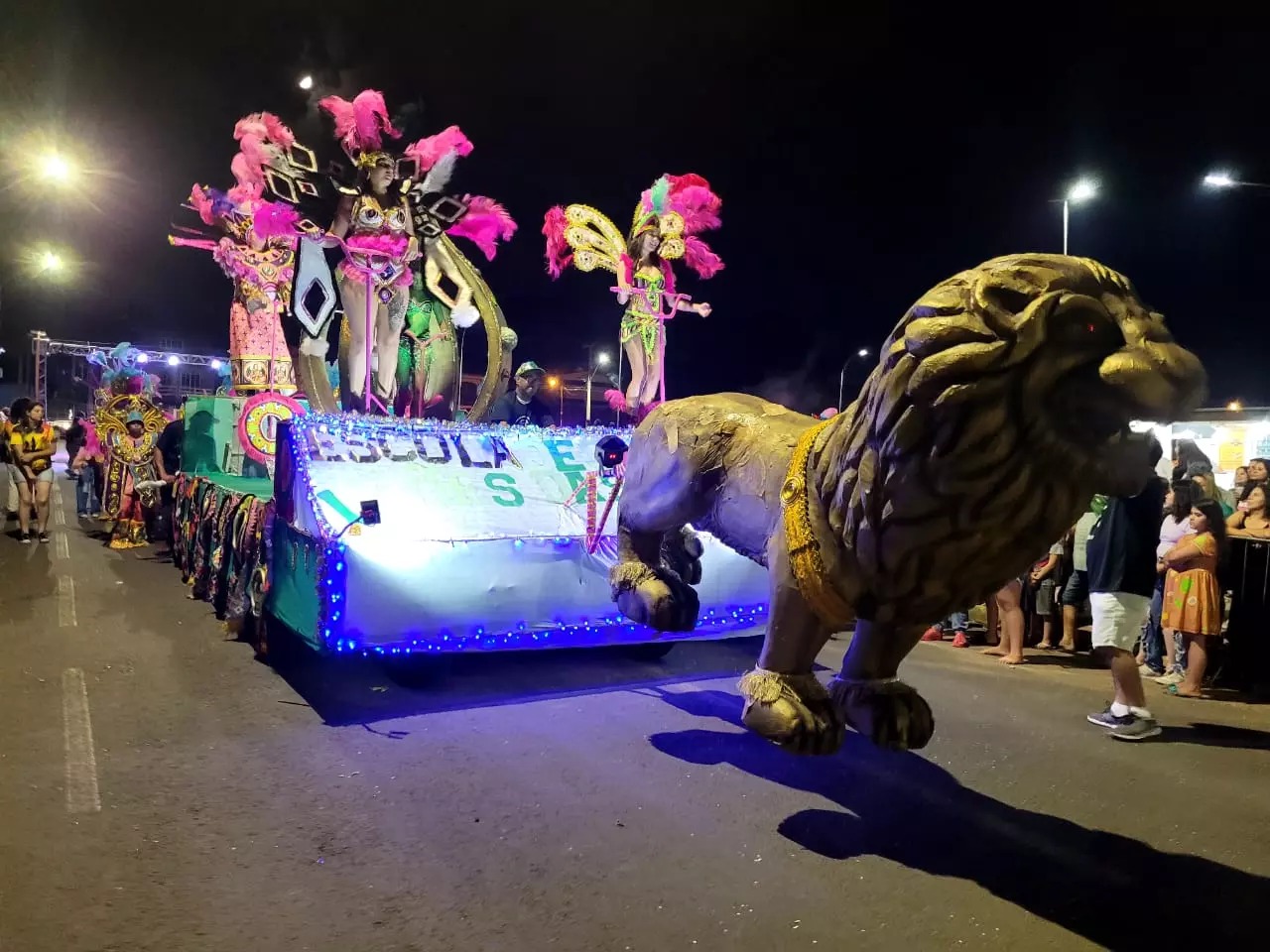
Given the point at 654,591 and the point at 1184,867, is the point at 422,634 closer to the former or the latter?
the point at 654,591

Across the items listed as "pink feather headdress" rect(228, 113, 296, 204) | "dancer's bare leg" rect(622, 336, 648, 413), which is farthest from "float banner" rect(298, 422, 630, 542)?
"pink feather headdress" rect(228, 113, 296, 204)

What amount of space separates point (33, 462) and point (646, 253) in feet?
24.4

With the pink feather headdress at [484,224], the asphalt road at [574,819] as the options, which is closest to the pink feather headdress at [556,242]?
the pink feather headdress at [484,224]

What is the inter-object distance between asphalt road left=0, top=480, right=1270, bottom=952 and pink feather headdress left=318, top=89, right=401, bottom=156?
13.4 feet

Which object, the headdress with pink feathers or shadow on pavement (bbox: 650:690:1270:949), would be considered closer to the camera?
shadow on pavement (bbox: 650:690:1270:949)

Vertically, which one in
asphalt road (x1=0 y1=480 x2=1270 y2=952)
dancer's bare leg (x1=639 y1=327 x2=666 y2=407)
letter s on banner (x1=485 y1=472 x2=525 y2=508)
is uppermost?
dancer's bare leg (x1=639 y1=327 x2=666 y2=407)

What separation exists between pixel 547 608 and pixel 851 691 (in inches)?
94.6

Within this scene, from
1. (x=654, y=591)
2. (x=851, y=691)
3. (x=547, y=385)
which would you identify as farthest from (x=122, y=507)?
(x=851, y=691)

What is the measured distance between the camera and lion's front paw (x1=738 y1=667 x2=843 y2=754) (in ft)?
7.41

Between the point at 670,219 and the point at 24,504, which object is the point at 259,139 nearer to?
the point at 670,219

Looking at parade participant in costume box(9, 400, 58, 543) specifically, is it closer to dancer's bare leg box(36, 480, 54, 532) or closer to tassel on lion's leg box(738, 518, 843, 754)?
dancer's bare leg box(36, 480, 54, 532)

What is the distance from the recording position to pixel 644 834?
2.93 m

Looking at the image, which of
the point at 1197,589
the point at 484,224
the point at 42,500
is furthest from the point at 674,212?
the point at 42,500

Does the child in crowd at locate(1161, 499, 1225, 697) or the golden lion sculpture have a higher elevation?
the golden lion sculpture
